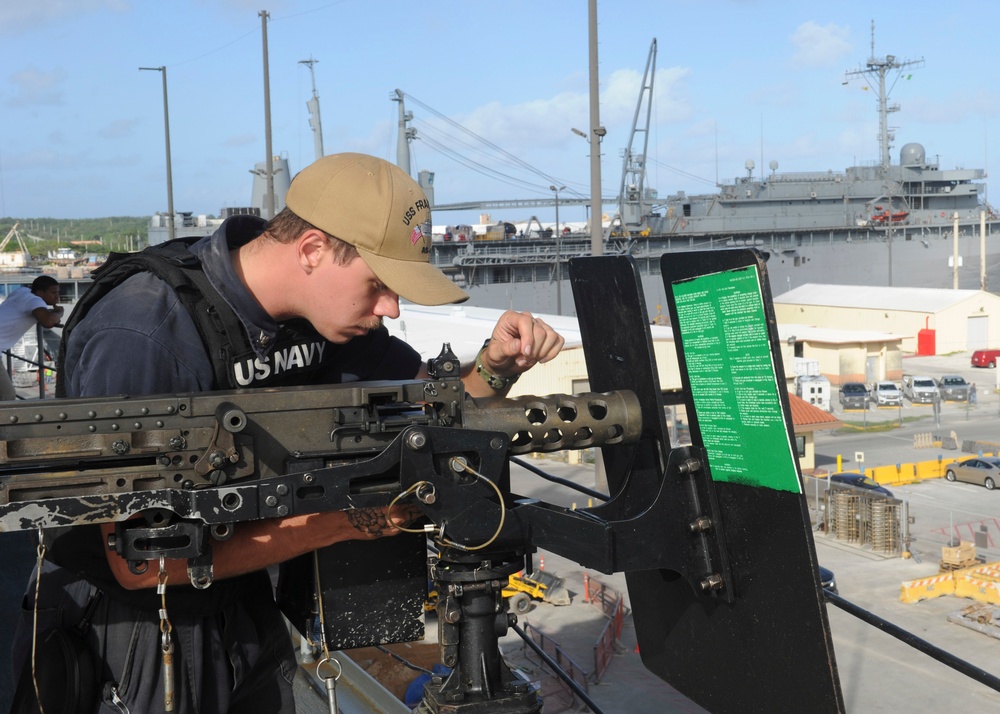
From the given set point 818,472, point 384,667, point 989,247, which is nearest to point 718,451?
point 384,667

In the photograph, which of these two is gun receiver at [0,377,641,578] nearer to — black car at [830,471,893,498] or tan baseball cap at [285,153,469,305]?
tan baseball cap at [285,153,469,305]

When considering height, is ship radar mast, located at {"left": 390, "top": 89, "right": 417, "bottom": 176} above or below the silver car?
above

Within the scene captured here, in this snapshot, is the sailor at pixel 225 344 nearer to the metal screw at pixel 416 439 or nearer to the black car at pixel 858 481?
the metal screw at pixel 416 439

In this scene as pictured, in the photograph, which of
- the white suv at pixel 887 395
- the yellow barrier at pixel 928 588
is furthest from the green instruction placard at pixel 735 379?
the white suv at pixel 887 395

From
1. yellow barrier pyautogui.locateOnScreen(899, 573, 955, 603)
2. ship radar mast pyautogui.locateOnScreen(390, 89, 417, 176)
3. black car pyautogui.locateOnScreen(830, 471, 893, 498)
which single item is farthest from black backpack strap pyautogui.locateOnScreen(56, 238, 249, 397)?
ship radar mast pyautogui.locateOnScreen(390, 89, 417, 176)

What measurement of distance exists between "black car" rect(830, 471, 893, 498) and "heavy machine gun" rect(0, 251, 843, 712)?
19.6 metres

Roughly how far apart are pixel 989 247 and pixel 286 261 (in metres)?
66.8

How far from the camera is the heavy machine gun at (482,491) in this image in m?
2.06

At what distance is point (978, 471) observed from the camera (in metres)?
24.3

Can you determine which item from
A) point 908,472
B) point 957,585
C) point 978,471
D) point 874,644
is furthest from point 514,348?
point 978,471

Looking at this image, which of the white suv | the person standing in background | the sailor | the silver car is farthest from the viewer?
the white suv

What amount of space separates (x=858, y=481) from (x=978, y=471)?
14.2 feet

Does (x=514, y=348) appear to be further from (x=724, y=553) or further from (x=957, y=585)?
(x=957, y=585)

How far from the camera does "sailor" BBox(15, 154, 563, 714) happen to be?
7.30ft
